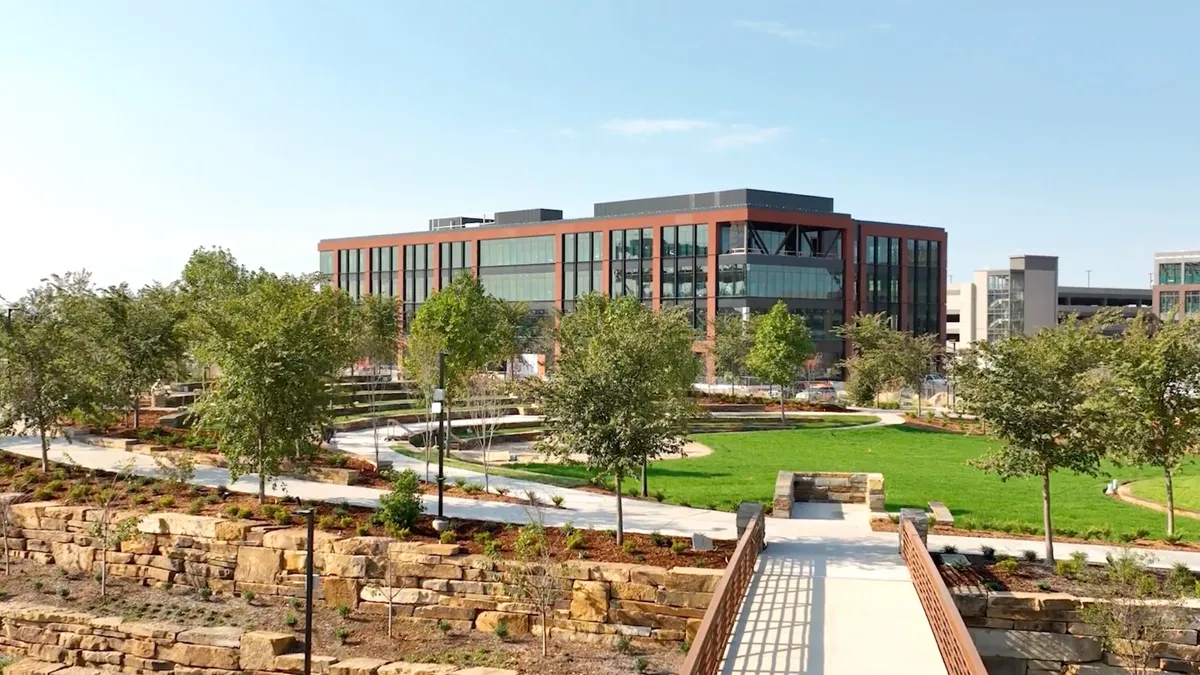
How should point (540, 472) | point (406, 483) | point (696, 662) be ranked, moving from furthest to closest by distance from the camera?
point (540, 472), point (406, 483), point (696, 662)

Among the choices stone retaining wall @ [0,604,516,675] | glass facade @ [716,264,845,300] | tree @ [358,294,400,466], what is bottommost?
stone retaining wall @ [0,604,516,675]

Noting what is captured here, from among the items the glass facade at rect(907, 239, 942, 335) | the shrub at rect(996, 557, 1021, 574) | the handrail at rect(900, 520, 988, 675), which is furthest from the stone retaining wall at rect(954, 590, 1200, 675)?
the glass facade at rect(907, 239, 942, 335)

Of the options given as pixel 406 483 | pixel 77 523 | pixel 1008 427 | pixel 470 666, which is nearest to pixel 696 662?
pixel 470 666

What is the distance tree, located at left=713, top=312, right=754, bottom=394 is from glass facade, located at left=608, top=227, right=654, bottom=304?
16.1 meters

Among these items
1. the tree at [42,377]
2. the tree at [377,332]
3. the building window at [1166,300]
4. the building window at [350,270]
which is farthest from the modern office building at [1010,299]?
the tree at [42,377]

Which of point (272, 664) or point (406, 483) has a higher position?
point (406, 483)

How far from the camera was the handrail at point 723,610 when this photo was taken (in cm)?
1027

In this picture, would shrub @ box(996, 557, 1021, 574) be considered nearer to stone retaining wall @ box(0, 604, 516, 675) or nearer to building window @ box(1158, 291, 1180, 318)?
stone retaining wall @ box(0, 604, 516, 675)

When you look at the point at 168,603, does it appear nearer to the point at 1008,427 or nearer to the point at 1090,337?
the point at 1008,427

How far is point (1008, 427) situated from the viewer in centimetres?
1762

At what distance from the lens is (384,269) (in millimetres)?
98125

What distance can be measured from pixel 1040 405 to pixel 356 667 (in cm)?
1190

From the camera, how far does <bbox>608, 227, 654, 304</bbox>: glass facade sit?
79.0 metres

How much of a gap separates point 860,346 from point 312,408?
135 feet
